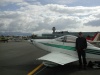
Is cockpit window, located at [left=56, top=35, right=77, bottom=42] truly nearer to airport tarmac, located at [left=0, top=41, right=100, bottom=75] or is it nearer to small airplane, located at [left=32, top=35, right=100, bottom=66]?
small airplane, located at [left=32, top=35, right=100, bottom=66]

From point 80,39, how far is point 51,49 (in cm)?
230

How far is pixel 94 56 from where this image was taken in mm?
11000

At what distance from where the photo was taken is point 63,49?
11828 mm

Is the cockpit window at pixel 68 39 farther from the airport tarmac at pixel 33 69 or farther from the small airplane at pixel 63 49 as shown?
the airport tarmac at pixel 33 69

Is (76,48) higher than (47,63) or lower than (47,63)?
higher

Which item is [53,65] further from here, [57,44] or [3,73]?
[3,73]

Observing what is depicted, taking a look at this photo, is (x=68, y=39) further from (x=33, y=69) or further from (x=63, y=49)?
(x=33, y=69)

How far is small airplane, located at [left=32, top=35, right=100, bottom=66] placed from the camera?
10.7 m

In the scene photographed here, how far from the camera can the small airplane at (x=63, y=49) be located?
421 inches

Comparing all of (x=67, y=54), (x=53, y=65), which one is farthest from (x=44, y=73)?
(x=67, y=54)

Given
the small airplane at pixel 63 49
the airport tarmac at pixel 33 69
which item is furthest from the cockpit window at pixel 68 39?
the airport tarmac at pixel 33 69

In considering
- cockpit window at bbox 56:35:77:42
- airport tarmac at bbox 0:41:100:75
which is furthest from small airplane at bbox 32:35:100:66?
airport tarmac at bbox 0:41:100:75

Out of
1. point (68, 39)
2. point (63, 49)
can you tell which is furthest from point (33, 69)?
point (68, 39)

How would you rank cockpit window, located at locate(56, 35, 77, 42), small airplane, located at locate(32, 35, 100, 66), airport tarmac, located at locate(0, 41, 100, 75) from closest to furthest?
airport tarmac, located at locate(0, 41, 100, 75)
small airplane, located at locate(32, 35, 100, 66)
cockpit window, located at locate(56, 35, 77, 42)
